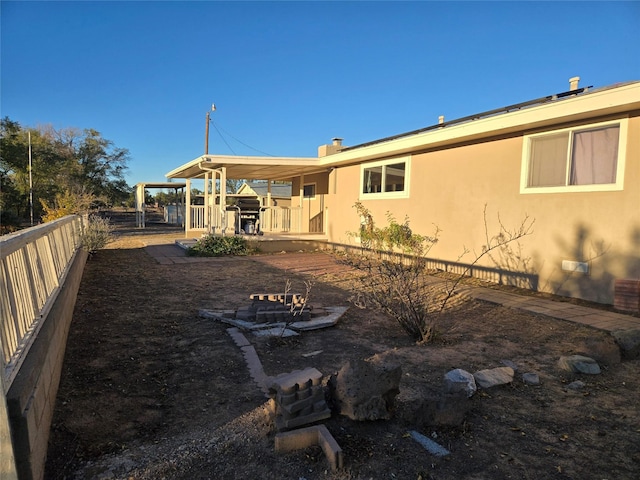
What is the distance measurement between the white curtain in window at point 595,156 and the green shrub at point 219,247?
8073 millimetres

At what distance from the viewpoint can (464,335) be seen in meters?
4.32

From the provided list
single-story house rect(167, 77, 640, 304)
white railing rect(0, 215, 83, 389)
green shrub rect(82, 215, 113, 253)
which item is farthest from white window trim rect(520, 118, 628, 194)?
green shrub rect(82, 215, 113, 253)

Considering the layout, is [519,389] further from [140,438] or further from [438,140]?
[438,140]

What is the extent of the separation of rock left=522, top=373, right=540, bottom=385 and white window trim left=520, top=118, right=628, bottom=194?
3830 mm

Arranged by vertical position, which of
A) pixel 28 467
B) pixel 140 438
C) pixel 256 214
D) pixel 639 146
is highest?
pixel 639 146

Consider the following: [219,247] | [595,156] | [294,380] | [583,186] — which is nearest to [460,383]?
[294,380]

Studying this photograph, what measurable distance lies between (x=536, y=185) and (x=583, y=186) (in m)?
0.79

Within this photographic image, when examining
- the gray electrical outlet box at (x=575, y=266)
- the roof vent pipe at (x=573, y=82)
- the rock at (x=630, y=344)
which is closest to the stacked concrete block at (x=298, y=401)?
the rock at (x=630, y=344)

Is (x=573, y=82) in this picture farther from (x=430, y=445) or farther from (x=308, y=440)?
(x=308, y=440)

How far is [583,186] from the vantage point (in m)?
5.99

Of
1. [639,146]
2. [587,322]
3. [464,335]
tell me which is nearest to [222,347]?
[464,335]

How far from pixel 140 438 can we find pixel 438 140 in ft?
24.4

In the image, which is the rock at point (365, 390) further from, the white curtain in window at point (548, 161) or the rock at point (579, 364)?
the white curtain in window at point (548, 161)

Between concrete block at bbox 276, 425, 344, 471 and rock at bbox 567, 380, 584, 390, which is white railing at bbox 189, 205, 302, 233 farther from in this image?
concrete block at bbox 276, 425, 344, 471
